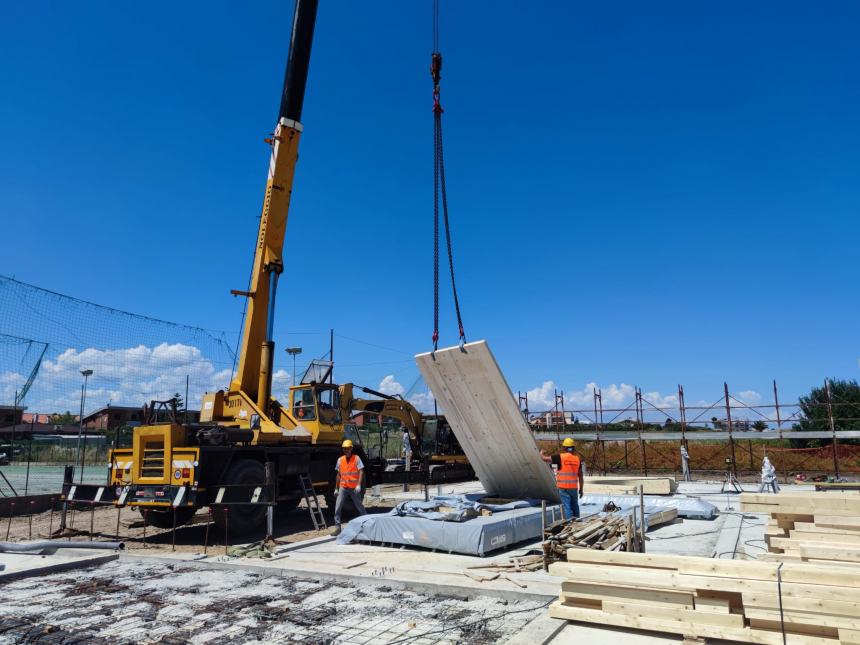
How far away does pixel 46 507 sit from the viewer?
46.6 feet

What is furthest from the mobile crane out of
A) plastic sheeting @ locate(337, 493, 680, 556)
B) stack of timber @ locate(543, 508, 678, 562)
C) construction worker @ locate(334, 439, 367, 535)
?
stack of timber @ locate(543, 508, 678, 562)

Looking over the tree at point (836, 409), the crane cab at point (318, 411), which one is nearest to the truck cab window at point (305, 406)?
the crane cab at point (318, 411)

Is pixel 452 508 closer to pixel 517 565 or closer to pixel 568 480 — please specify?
pixel 568 480

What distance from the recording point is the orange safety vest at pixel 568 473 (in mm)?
9336

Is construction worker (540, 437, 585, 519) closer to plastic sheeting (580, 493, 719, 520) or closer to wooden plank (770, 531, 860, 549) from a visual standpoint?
plastic sheeting (580, 493, 719, 520)

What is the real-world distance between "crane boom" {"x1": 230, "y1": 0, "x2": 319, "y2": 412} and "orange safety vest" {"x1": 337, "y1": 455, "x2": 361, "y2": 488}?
2165mm

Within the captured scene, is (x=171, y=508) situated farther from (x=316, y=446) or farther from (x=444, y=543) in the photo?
(x=444, y=543)

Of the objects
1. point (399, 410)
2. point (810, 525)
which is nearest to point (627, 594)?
point (810, 525)

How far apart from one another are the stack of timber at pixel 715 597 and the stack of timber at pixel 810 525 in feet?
2.71

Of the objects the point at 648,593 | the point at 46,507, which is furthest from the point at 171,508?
the point at 648,593

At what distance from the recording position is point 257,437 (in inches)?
431

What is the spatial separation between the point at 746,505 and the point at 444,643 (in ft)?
15.8

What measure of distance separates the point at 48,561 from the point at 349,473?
4.70 metres

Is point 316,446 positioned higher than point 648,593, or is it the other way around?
point 316,446
